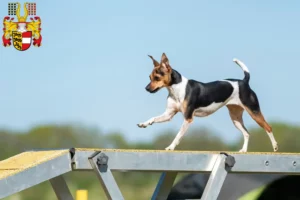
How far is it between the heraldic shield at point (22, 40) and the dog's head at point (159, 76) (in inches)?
113

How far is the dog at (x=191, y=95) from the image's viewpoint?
7562 millimetres

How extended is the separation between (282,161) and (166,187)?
0.92 m

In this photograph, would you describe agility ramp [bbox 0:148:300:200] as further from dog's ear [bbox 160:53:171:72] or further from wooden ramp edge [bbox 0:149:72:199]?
dog's ear [bbox 160:53:171:72]

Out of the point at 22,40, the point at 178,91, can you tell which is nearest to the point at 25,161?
the point at 178,91

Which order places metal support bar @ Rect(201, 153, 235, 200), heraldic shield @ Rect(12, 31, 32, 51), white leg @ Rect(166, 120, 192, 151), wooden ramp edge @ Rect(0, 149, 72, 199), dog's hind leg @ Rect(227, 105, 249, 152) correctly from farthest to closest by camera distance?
1. heraldic shield @ Rect(12, 31, 32, 51)
2. dog's hind leg @ Rect(227, 105, 249, 152)
3. white leg @ Rect(166, 120, 192, 151)
4. metal support bar @ Rect(201, 153, 235, 200)
5. wooden ramp edge @ Rect(0, 149, 72, 199)

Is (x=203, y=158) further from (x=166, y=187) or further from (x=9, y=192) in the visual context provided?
(x=9, y=192)

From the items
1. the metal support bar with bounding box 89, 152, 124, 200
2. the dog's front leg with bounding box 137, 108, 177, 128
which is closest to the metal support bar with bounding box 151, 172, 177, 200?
the dog's front leg with bounding box 137, 108, 177, 128

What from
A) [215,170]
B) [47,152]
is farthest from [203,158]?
[47,152]

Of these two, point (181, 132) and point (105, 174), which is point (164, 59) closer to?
point (181, 132)

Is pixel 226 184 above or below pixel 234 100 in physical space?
below

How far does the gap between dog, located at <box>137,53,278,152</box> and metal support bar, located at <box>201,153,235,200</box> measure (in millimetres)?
495

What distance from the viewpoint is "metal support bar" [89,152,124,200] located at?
6773 millimetres

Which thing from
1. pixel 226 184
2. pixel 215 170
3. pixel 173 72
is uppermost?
pixel 173 72

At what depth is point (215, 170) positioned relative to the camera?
7.14 m
